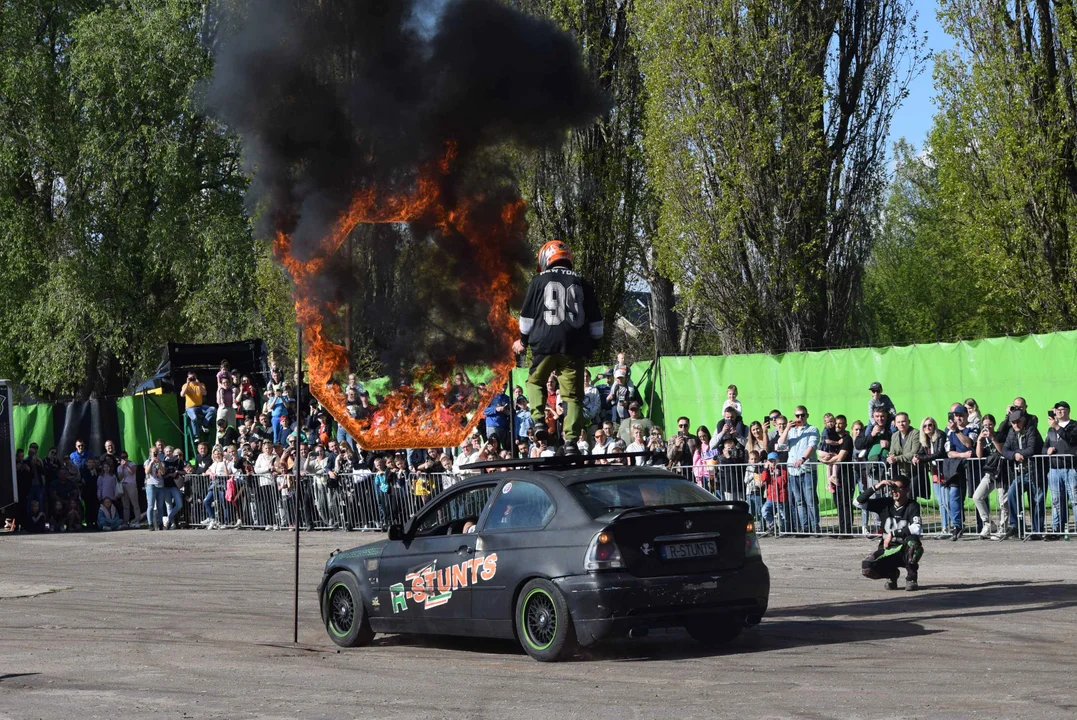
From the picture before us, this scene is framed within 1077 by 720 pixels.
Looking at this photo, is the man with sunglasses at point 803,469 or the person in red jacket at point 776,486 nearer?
the man with sunglasses at point 803,469

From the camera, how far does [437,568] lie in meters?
Answer: 11.5

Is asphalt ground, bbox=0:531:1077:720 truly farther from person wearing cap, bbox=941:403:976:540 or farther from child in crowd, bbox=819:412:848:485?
child in crowd, bbox=819:412:848:485

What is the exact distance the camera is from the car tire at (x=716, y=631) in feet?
36.1

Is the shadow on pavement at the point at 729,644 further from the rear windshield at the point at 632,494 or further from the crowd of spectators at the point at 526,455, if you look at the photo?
the crowd of spectators at the point at 526,455

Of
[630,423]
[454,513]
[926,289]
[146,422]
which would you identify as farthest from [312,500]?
[926,289]

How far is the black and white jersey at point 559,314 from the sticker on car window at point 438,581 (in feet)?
9.35

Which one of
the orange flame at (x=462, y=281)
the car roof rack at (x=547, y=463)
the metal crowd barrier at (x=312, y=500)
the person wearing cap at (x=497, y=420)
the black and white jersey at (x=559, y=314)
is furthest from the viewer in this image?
the metal crowd barrier at (x=312, y=500)

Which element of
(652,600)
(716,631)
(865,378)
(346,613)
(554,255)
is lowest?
(716,631)

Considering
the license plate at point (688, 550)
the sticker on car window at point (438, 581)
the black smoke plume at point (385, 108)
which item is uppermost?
the black smoke plume at point (385, 108)

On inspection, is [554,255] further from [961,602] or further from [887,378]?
[887,378]

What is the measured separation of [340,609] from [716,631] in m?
3.38

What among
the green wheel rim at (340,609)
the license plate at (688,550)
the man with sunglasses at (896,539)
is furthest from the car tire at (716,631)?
the man with sunglasses at (896,539)

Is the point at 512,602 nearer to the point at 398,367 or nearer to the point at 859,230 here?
the point at 398,367

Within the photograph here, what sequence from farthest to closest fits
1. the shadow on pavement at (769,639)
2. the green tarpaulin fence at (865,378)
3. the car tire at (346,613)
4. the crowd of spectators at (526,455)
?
the green tarpaulin fence at (865,378) < the crowd of spectators at (526,455) < the car tire at (346,613) < the shadow on pavement at (769,639)
